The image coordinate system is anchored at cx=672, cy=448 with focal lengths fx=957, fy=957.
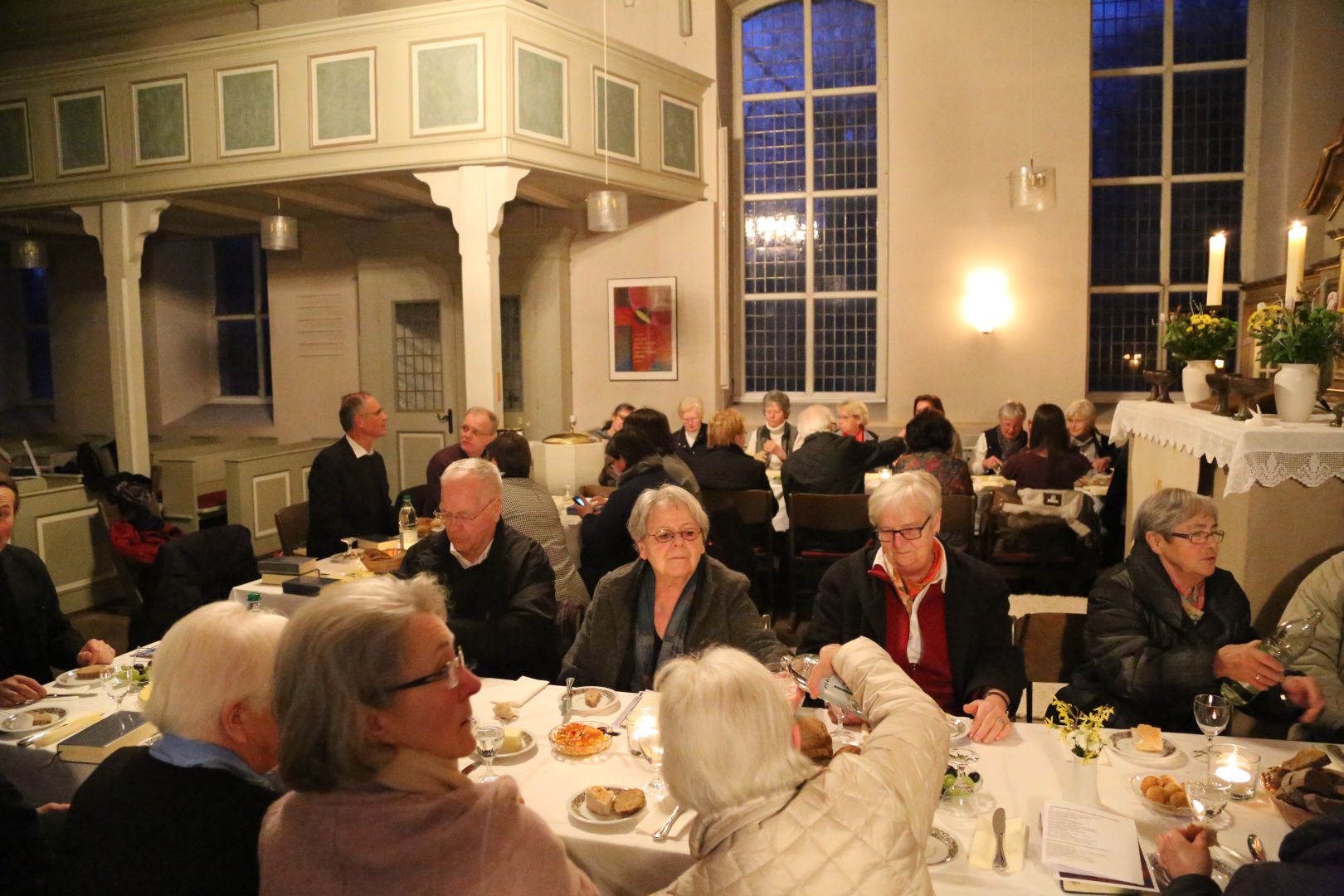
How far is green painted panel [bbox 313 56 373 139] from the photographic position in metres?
7.33

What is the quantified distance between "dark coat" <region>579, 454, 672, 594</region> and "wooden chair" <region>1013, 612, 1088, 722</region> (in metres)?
1.87

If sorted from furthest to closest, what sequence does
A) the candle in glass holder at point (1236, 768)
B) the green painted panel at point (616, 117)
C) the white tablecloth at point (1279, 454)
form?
the green painted panel at point (616, 117)
the white tablecloth at point (1279, 454)
the candle in glass holder at point (1236, 768)

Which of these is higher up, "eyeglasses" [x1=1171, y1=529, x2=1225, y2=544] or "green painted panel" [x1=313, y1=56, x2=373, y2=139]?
"green painted panel" [x1=313, y1=56, x2=373, y2=139]

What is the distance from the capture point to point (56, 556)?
22.9 ft

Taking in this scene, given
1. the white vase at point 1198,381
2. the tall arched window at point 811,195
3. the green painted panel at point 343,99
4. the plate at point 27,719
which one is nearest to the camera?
the plate at point 27,719

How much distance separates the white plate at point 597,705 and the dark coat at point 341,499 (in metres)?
3.02

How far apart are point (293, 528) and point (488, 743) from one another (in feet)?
11.9

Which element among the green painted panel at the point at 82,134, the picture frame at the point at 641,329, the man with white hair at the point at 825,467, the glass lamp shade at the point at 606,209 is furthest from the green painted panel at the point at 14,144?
the man with white hair at the point at 825,467

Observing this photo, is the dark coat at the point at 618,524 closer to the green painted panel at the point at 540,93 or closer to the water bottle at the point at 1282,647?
the water bottle at the point at 1282,647

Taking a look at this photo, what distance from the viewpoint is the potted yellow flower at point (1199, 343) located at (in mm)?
5043

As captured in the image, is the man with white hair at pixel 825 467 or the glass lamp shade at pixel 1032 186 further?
the glass lamp shade at pixel 1032 186

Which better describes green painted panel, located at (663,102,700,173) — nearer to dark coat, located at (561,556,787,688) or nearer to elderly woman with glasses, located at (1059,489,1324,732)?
dark coat, located at (561,556,787,688)

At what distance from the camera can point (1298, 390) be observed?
3.99 m

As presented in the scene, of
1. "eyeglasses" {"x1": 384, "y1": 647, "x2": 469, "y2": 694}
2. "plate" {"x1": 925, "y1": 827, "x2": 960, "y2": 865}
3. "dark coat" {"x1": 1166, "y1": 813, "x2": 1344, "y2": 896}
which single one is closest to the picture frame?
"plate" {"x1": 925, "y1": 827, "x2": 960, "y2": 865}
